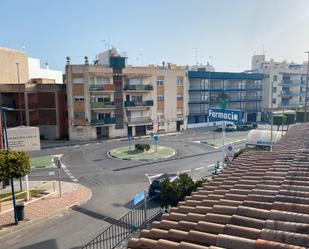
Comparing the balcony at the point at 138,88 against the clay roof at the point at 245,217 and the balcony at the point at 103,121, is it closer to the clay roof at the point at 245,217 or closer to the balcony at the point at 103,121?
the balcony at the point at 103,121

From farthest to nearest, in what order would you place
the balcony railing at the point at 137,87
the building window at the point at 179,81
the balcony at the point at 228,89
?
the balcony at the point at 228,89, the building window at the point at 179,81, the balcony railing at the point at 137,87

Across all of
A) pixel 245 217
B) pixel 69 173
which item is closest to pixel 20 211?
pixel 69 173

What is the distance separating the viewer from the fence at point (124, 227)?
1232 cm

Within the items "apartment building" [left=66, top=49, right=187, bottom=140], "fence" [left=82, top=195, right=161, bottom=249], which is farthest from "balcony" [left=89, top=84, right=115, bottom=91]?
"fence" [left=82, top=195, right=161, bottom=249]

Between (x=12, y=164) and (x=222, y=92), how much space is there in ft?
174

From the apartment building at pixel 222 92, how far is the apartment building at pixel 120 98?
4.88m

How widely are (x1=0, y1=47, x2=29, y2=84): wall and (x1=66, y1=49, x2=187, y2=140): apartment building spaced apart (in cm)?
1432

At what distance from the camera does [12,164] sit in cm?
A: 1499

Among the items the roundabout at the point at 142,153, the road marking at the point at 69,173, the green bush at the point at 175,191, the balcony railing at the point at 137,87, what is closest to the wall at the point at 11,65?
the balcony railing at the point at 137,87

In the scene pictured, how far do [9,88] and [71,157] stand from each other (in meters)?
18.7

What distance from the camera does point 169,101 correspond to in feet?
173

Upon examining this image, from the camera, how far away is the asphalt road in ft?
46.4

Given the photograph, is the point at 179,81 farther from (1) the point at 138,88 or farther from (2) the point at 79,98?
(2) the point at 79,98

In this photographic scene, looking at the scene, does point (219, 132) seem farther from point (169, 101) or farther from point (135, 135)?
point (135, 135)
